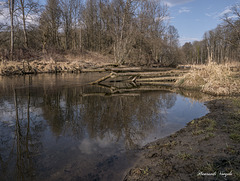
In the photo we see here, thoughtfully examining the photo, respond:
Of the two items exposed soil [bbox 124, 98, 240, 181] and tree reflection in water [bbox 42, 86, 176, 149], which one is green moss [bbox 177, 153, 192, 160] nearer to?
exposed soil [bbox 124, 98, 240, 181]

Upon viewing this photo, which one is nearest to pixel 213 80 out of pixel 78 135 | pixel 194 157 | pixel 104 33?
pixel 194 157

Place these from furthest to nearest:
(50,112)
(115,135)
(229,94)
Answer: (229,94), (50,112), (115,135)

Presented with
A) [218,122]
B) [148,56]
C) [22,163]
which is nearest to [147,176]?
[22,163]

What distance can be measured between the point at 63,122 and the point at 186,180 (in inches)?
141

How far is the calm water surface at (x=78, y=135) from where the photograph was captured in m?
2.74

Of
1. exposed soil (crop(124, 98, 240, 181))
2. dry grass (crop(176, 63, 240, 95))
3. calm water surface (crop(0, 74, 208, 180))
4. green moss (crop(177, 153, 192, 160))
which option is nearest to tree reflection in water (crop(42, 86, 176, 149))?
calm water surface (crop(0, 74, 208, 180))

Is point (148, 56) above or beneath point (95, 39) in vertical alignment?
beneath

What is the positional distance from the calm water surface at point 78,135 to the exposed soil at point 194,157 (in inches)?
12.4

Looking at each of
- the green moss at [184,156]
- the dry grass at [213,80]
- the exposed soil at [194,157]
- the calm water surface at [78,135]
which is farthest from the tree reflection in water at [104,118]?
the dry grass at [213,80]

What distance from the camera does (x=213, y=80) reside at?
31.8 ft

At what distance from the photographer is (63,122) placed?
4.81m

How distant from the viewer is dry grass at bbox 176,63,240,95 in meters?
8.88

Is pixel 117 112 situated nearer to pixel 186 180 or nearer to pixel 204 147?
pixel 204 147

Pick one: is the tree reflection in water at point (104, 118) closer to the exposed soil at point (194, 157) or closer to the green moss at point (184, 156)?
the exposed soil at point (194, 157)
